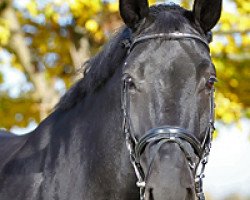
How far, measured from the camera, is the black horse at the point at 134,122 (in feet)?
14.2

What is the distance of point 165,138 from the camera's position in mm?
4293

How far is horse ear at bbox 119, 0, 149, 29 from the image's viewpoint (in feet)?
15.4

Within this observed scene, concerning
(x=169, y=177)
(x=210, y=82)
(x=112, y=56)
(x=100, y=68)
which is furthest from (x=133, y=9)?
(x=169, y=177)

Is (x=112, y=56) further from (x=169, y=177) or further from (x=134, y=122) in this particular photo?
(x=169, y=177)

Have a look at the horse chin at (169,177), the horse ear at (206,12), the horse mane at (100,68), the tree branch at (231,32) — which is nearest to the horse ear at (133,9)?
the horse mane at (100,68)

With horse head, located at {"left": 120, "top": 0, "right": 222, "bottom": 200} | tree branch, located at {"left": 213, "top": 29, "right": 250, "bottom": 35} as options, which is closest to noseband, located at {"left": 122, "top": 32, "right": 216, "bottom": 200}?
horse head, located at {"left": 120, "top": 0, "right": 222, "bottom": 200}

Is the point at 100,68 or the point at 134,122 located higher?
the point at 100,68

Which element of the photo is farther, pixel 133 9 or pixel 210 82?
pixel 133 9

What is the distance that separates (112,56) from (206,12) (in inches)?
25.7

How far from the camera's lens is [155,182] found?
165 inches

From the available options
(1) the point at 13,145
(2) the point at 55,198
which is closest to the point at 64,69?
(1) the point at 13,145

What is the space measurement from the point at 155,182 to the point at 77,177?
89 centimetres

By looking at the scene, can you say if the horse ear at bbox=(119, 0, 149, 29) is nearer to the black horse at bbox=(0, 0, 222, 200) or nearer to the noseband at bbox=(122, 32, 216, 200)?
the black horse at bbox=(0, 0, 222, 200)

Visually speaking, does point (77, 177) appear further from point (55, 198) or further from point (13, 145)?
point (13, 145)
